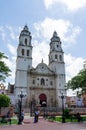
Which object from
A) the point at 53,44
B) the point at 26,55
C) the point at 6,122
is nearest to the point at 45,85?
the point at 26,55

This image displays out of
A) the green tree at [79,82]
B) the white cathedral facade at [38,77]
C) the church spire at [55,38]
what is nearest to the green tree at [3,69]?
the green tree at [79,82]

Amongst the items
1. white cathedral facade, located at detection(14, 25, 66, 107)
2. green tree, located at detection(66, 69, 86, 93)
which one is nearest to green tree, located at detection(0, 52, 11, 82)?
green tree, located at detection(66, 69, 86, 93)

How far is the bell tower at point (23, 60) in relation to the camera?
46938mm

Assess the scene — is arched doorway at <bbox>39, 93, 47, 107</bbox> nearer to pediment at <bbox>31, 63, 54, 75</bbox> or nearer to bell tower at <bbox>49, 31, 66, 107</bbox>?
bell tower at <bbox>49, 31, 66, 107</bbox>

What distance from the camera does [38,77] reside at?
50.5 m

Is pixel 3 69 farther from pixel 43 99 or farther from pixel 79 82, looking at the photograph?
pixel 43 99

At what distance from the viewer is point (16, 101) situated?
45.4m

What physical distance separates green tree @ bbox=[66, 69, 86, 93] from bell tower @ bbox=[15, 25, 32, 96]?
21327 mm

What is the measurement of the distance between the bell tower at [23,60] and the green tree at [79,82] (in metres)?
21.3

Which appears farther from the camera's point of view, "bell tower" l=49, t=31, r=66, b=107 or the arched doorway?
"bell tower" l=49, t=31, r=66, b=107

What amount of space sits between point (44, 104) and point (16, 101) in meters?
8.19

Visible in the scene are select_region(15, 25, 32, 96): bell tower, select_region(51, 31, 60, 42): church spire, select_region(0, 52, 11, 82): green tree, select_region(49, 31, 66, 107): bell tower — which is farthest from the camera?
select_region(51, 31, 60, 42): church spire

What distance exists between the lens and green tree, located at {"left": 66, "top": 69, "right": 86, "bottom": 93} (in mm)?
26288

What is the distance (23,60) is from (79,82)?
26350mm
